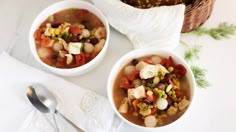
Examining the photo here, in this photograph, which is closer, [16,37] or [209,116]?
[209,116]

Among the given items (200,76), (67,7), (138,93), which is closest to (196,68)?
(200,76)

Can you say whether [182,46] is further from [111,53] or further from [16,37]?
[16,37]

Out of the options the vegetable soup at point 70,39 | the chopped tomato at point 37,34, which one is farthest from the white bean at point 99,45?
the chopped tomato at point 37,34

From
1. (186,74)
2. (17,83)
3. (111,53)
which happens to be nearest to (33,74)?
(17,83)

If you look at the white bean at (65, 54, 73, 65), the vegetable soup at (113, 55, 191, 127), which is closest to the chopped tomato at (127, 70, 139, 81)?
the vegetable soup at (113, 55, 191, 127)

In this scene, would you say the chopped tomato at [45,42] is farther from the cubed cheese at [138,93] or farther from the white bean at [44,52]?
the cubed cheese at [138,93]

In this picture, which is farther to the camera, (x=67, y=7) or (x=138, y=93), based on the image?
(x=67, y=7)

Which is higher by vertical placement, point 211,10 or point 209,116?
point 211,10

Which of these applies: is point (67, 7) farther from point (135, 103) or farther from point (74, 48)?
point (135, 103)
